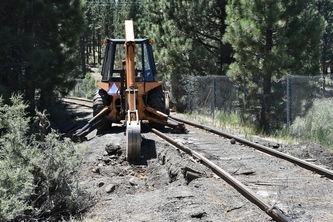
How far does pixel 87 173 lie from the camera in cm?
902

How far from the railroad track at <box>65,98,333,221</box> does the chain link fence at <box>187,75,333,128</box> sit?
3.89m

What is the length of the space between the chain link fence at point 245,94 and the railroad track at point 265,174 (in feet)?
12.8

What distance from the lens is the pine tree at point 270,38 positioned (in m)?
15.4

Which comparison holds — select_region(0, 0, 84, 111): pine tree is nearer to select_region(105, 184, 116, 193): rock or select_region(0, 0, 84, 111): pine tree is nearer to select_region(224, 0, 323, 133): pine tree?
select_region(224, 0, 323, 133): pine tree

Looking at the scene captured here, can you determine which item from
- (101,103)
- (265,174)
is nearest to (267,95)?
(101,103)

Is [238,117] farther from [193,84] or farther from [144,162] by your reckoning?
[144,162]

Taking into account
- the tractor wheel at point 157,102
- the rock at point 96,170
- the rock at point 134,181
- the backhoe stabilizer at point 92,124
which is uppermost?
the tractor wheel at point 157,102

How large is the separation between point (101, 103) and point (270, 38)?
6.59m

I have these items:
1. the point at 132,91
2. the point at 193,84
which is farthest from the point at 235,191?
the point at 193,84

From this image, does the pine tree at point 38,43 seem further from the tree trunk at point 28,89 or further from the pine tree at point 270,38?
the pine tree at point 270,38

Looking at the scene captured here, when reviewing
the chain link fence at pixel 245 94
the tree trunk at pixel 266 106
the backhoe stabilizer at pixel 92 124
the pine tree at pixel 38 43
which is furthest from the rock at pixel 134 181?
the pine tree at pixel 38 43

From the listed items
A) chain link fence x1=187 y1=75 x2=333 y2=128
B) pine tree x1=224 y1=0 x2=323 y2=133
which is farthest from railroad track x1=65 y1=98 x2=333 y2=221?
pine tree x1=224 y1=0 x2=323 y2=133

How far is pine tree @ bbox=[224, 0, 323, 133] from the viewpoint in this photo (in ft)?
50.4

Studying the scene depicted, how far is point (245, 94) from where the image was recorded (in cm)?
1800
